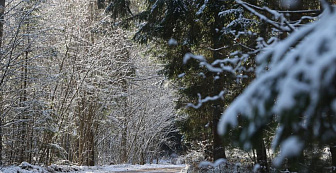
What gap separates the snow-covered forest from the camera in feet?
3.97

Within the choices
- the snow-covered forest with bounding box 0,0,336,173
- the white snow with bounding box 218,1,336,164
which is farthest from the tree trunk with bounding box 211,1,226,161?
the white snow with bounding box 218,1,336,164

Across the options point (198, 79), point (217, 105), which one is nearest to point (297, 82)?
point (217, 105)

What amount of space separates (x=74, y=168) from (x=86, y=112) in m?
3.48

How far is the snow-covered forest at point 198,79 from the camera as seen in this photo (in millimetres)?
1210

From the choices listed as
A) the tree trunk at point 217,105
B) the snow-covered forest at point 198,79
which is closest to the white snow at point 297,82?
the snow-covered forest at point 198,79

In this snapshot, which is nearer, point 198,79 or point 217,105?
point 217,105

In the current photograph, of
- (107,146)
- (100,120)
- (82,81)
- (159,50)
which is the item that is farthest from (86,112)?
(107,146)

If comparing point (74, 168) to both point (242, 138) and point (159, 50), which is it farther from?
point (242, 138)

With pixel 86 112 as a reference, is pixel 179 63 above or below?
above

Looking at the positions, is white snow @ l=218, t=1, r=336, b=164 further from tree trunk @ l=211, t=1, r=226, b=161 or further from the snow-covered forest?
tree trunk @ l=211, t=1, r=226, b=161

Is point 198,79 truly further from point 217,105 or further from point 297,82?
point 297,82

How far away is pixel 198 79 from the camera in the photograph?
30.6 ft

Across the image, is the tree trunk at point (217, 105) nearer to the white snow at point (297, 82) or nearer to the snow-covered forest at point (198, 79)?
the snow-covered forest at point (198, 79)

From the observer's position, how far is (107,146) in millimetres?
24000
